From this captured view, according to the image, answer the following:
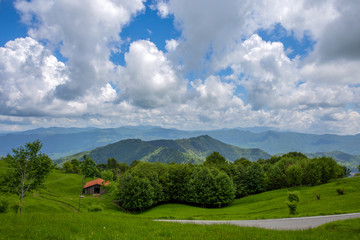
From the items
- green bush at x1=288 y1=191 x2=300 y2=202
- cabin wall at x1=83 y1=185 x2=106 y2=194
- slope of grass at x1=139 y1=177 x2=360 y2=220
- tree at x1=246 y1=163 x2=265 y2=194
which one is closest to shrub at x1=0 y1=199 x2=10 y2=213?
slope of grass at x1=139 y1=177 x2=360 y2=220

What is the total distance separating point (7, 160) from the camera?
26906 millimetres

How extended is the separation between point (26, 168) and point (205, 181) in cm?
5840

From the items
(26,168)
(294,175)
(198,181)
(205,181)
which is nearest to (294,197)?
(205,181)

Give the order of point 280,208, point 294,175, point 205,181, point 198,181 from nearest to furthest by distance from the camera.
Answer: point 280,208, point 205,181, point 198,181, point 294,175

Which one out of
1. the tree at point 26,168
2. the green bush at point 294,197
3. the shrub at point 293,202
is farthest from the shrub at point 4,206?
the green bush at point 294,197

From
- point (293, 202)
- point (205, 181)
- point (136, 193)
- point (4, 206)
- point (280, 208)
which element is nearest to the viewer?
point (4, 206)

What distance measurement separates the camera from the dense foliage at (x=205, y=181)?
6994 cm

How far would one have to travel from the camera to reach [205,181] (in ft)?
243

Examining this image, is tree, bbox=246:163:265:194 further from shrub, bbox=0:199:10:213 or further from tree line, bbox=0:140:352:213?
shrub, bbox=0:199:10:213

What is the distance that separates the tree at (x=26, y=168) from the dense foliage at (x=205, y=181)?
1666 inches

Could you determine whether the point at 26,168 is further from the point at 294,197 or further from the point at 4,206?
the point at 294,197

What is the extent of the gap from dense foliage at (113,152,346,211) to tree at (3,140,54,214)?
139ft

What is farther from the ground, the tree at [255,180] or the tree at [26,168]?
the tree at [26,168]

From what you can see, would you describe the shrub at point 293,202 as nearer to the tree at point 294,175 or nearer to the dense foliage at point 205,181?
the dense foliage at point 205,181
